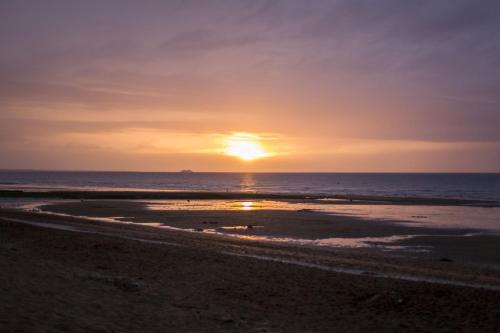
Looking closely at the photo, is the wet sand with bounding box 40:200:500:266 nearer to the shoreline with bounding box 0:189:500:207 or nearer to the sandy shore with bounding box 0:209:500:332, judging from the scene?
the sandy shore with bounding box 0:209:500:332

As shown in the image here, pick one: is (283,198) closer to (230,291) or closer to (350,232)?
(350,232)

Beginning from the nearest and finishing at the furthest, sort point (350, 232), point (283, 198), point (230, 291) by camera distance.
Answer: point (230, 291) → point (350, 232) → point (283, 198)

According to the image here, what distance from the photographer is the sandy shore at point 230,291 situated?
9.93 m

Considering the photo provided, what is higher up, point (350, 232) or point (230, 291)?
point (230, 291)

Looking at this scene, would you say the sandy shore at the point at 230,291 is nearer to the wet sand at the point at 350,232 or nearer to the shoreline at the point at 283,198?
the wet sand at the point at 350,232

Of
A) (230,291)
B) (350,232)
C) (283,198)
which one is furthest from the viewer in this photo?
(283,198)

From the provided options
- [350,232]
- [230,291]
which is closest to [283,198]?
[350,232]

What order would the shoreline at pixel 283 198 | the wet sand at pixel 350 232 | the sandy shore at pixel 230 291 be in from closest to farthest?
1. the sandy shore at pixel 230 291
2. the wet sand at pixel 350 232
3. the shoreline at pixel 283 198

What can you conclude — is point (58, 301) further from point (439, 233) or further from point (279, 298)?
point (439, 233)

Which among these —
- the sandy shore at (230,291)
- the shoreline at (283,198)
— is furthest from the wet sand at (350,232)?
the shoreline at (283,198)

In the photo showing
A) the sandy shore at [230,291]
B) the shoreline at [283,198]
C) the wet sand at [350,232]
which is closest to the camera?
the sandy shore at [230,291]

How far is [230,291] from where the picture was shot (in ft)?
44.1

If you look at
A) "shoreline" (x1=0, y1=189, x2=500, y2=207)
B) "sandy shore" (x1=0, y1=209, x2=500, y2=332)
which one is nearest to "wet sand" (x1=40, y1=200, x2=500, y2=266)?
"sandy shore" (x1=0, y1=209, x2=500, y2=332)

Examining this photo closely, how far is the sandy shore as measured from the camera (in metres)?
9.93
